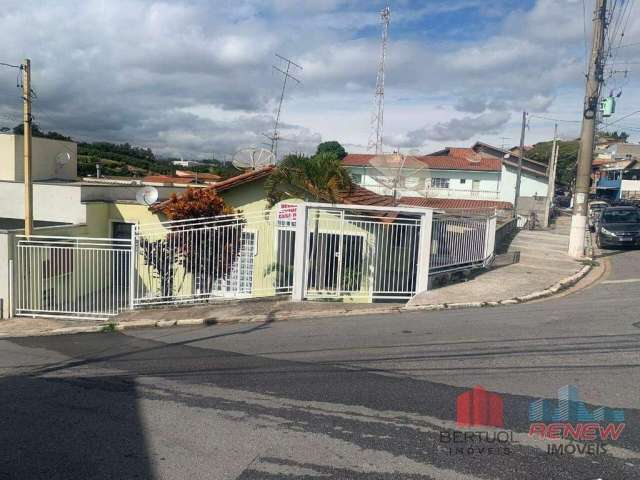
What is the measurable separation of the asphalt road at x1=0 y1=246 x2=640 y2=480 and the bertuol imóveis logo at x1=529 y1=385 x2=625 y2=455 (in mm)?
78

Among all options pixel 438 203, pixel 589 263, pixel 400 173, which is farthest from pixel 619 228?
pixel 438 203

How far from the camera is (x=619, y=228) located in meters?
17.5

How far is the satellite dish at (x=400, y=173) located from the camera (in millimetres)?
14523

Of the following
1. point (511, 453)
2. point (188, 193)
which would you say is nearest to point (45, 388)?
point (511, 453)

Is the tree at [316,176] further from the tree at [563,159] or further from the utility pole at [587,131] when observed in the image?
the tree at [563,159]

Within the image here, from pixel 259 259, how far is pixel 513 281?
5648mm

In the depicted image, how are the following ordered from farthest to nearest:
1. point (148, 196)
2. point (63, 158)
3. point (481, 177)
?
1. point (481, 177)
2. point (63, 158)
3. point (148, 196)

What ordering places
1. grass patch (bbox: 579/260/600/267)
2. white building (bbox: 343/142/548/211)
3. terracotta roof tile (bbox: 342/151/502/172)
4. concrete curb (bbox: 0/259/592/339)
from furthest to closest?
terracotta roof tile (bbox: 342/151/502/172)
white building (bbox: 343/142/548/211)
grass patch (bbox: 579/260/600/267)
concrete curb (bbox: 0/259/592/339)

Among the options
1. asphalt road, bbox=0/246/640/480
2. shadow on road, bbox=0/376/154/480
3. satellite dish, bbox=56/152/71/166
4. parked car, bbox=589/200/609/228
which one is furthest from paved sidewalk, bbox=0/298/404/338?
parked car, bbox=589/200/609/228

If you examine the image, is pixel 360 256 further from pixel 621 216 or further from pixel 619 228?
pixel 621 216

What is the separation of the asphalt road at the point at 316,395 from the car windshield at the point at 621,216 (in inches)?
446

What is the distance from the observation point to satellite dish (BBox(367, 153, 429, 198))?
14523mm

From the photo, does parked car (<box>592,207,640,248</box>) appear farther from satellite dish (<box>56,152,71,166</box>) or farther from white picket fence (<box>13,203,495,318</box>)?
satellite dish (<box>56,152,71,166</box>)

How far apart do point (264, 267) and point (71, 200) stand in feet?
26.6
